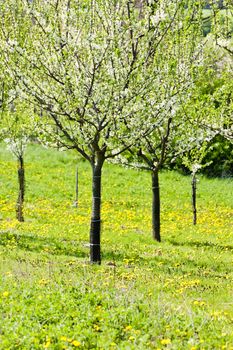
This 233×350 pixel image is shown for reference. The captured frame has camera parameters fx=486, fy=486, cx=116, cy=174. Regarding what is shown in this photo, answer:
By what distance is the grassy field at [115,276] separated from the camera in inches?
314

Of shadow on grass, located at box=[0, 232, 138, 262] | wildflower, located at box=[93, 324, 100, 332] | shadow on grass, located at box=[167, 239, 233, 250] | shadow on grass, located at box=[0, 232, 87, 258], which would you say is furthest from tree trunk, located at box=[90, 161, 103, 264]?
shadow on grass, located at box=[167, 239, 233, 250]

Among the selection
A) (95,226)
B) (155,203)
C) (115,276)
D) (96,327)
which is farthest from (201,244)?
(96,327)

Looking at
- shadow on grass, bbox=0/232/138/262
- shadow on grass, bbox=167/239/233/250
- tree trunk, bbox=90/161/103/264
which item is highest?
tree trunk, bbox=90/161/103/264

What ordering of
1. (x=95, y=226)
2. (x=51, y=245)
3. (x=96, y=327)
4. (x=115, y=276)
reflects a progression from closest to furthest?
(x=96, y=327) < (x=115, y=276) < (x=95, y=226) < (x=51, y=245)

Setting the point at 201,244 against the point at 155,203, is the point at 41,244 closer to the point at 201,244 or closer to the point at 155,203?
the point at 155,203

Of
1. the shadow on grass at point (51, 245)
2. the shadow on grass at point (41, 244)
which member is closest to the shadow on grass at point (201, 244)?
the shadow on grass at point (51, 245)

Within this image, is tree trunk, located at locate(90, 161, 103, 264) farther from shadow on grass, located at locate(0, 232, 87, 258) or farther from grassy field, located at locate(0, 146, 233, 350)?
shadow on grass, located at locate(0, 232, 87, 258)

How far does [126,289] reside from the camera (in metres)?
10.4

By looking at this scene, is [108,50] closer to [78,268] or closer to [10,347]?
[78,268]

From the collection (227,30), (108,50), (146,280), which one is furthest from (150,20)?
(146,280)

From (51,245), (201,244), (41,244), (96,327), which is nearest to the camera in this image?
(96,327)

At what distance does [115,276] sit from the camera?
12.5m

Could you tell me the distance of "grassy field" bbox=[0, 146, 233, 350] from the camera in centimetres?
799

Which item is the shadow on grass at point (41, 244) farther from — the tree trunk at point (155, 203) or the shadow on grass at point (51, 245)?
the tree trunk at point (155, 203)
